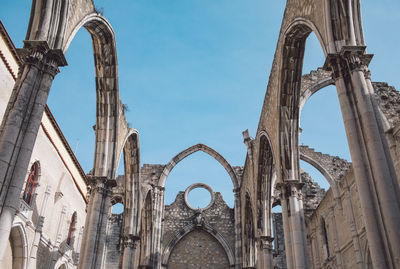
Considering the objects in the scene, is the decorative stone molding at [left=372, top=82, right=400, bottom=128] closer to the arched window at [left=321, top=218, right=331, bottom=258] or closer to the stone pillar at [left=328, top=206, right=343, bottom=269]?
the stone pillar at [left=328, top=206, right=343, bottom=269]

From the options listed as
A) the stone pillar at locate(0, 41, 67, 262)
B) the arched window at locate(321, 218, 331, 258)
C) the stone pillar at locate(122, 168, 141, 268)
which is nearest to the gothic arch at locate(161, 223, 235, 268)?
the stone pillar at locate(122, 168, 141, 268)

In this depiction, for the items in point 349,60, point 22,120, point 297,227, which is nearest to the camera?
point 22,120

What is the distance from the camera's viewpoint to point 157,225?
1928 centimetres

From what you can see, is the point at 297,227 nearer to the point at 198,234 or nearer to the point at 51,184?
the point at 51,184

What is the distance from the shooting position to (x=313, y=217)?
19328mm

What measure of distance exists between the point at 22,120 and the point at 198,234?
52.3ft

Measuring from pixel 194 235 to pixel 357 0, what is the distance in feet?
53.7

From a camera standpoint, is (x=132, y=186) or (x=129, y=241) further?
(x=132, y=186)

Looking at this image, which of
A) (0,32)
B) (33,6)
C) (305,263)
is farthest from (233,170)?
(33,6)

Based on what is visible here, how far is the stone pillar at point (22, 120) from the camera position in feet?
18.2

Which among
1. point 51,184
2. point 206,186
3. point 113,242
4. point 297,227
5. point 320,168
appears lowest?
point 297,227

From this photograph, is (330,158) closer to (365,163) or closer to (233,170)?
(233,170)

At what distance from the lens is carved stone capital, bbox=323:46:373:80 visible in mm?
6289

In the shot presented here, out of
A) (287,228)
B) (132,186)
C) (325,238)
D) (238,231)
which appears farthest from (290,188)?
(238,231)
